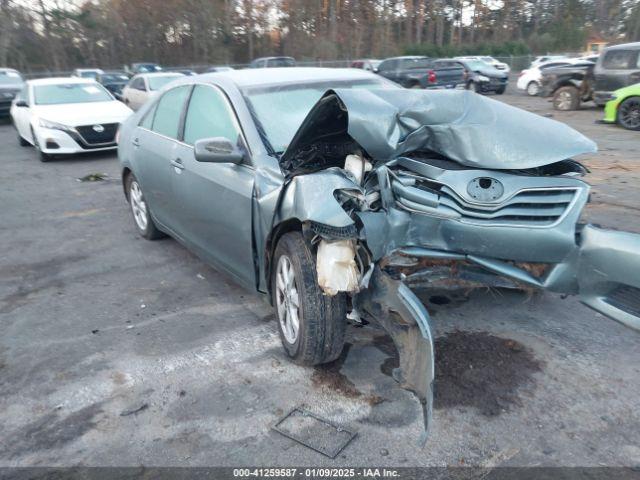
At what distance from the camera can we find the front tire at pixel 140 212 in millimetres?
5836

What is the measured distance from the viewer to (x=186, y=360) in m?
3.60

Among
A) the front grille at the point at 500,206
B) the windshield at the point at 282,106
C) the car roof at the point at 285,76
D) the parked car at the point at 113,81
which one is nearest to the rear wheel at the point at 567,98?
the car roof at the point at 285,76

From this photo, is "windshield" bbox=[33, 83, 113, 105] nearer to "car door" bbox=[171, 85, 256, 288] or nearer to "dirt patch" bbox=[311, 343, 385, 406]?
"car door" bbox=[171, 85, 256, 288]

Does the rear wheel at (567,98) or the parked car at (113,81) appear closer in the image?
the rear wheel at (567,98)

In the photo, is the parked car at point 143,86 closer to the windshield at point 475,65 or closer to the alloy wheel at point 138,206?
the alloy wheel at point 138,206

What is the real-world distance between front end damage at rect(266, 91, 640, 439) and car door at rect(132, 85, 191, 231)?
6.31 feet

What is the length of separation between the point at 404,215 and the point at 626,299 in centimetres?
123

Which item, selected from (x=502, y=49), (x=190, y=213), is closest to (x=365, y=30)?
(x=502, y=49)

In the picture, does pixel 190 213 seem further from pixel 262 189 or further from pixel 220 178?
pixel 262 189

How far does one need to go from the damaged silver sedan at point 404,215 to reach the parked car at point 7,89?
1806cm

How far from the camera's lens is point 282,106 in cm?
407

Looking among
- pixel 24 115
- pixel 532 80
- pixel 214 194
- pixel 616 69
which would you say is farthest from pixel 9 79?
pixel 532 80

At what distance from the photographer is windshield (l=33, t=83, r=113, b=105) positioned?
1181cm

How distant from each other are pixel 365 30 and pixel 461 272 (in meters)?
47.8
